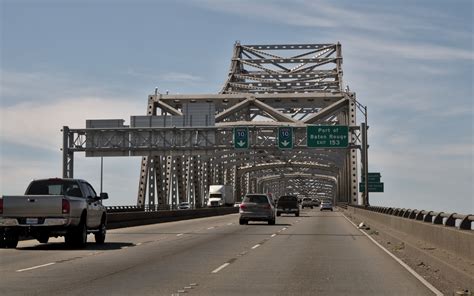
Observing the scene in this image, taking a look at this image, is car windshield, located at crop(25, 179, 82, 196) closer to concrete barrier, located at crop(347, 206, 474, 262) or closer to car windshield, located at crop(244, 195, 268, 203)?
concrete barrier, located at crop(347, 206, 474, 262)

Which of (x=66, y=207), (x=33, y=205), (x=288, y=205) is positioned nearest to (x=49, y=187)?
(x=33, y=205)

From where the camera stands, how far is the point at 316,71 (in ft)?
488

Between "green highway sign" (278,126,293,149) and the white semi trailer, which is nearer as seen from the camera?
"green highway sign" (278,126,293,149)

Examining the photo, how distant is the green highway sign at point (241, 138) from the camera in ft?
213

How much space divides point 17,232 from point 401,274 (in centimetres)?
1152

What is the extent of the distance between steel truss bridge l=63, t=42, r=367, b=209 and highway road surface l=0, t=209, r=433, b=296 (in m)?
39.5

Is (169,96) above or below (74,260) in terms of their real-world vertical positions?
above

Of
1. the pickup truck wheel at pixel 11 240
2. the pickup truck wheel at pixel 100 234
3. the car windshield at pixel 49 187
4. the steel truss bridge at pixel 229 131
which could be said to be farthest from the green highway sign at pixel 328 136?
the pickup truck wheel at pixel 11 240

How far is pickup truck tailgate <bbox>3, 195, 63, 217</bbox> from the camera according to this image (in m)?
21.3

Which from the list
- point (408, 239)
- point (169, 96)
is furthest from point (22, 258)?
point (169, 96)

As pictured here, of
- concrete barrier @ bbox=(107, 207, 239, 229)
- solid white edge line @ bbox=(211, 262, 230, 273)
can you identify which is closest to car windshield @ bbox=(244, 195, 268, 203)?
concrete barrier @ bbox=(107, 207, 239, 229)

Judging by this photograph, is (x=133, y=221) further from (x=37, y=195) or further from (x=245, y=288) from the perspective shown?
(x=245, y=288)

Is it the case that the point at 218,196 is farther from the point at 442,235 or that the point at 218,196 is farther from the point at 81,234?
the point at 442,235

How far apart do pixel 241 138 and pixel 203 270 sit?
49.0 metres
